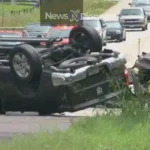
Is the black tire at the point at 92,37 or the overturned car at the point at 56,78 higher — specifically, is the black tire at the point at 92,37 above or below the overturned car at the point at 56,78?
above

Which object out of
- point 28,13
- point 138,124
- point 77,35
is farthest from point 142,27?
point 138,124

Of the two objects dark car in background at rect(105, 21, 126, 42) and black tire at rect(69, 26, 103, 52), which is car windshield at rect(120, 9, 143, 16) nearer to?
dark car in background at rect(105, 21, 126, 42)

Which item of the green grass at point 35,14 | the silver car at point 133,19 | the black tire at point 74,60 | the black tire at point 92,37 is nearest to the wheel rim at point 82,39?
the black tire at point 92,37

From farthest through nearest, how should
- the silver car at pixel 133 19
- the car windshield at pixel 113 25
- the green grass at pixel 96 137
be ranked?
the silver car at pixel 133 19 → the car windshield at pixel 113 25 → the green grass at pixel 96 137

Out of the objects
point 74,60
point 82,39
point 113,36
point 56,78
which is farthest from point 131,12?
point 56,78

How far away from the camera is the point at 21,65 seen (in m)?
12.9

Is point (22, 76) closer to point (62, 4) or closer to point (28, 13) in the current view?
point (62, 4)

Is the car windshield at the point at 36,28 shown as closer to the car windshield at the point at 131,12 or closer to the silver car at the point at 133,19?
the silver car at the point at 133,19

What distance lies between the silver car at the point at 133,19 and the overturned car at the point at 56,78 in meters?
40.1

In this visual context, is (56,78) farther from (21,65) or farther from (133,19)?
(133,19)

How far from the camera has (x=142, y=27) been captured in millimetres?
54438

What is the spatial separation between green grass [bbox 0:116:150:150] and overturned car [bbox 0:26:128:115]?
1971 millimetres

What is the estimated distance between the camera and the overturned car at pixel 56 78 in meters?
12.8

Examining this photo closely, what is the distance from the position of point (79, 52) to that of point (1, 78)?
1682 millimetres
